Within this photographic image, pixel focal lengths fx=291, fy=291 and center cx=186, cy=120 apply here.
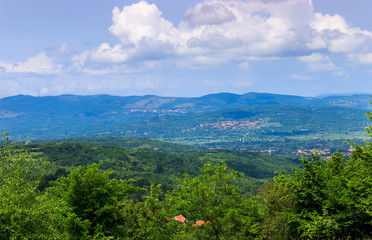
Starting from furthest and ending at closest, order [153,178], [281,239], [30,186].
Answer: [153,178] < [281,239] < [30,186]

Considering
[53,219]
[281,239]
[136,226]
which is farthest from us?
[136,226]

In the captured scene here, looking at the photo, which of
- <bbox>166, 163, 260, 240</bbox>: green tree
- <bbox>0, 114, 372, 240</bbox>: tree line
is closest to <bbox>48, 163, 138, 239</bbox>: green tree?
<bbox>0, 114, 372, 240</bbox>: tree line

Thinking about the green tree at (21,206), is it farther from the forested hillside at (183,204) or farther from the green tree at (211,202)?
the green tree at (211,202)

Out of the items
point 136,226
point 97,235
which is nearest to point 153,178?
point 136,226

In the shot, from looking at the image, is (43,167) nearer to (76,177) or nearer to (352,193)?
(76,177)

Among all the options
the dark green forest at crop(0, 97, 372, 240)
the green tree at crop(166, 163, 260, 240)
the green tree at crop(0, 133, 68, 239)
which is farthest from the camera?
the green tree at crop(166, 163, 260, 240)

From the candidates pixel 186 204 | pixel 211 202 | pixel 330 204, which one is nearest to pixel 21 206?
pixel 186 204

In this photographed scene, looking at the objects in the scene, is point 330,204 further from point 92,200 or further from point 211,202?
point 92,200

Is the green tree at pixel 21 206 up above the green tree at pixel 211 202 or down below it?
above

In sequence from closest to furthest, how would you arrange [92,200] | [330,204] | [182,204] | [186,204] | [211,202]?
1. [330,204]
2. [182,204]
3. [186,204]
4. [92,200]
5. [211,202]

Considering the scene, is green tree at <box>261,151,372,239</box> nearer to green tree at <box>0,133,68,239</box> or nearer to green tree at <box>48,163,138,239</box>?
green tree at <box>48,163,138,239</box>

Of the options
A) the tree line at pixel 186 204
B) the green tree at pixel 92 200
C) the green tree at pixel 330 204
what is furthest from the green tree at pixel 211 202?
the green tree at pixel 92 200
